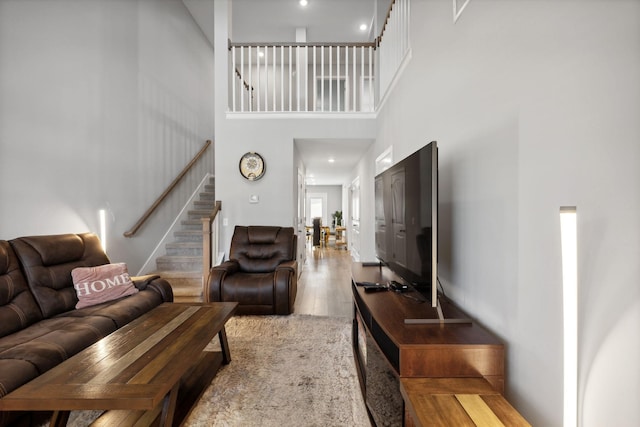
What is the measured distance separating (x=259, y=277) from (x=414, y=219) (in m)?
2.05

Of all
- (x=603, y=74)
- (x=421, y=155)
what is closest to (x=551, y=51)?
(x=603, y=74)

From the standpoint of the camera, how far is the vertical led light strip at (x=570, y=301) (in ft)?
2.42

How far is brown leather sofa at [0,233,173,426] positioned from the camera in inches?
55.1

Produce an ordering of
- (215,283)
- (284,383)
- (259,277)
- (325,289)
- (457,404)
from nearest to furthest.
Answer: (457,404) < (284,383) < (215,283) < (259,277) < (325,289)

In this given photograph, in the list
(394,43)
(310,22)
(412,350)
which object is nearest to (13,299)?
(412,350)

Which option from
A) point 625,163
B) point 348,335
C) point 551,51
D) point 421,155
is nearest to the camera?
point 625,163

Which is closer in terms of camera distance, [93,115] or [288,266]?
[288,266]

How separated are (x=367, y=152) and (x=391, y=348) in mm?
4345

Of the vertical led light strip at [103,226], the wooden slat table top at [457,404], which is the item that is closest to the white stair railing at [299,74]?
the vertical led light strip at [103,226]

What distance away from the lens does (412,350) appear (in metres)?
1.19

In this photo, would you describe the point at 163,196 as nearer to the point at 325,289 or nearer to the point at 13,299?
the point at 13,299

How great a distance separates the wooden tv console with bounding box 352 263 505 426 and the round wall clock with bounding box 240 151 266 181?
2.93 meters

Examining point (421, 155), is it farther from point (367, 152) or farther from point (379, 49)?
point (367, 152)

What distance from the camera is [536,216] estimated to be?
1.17m
